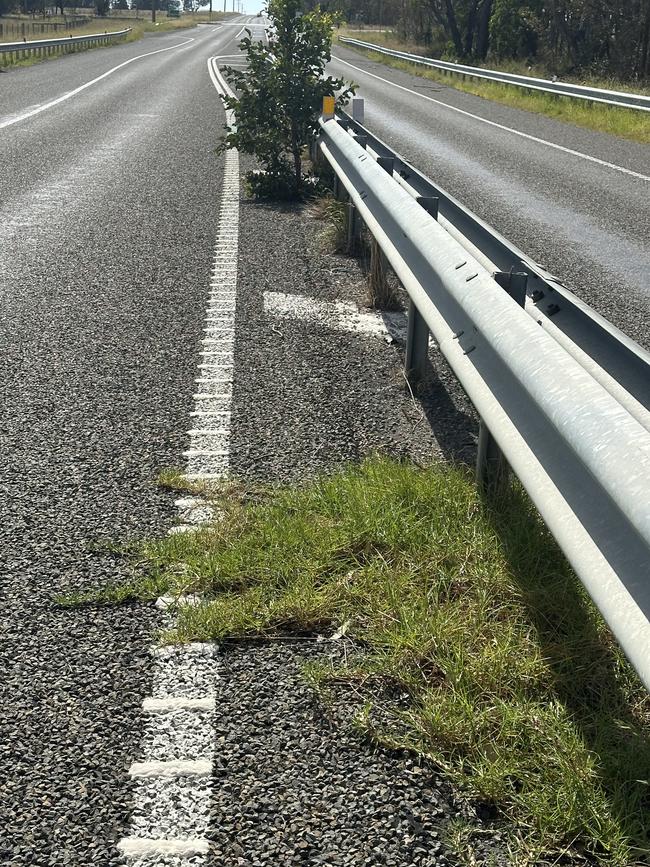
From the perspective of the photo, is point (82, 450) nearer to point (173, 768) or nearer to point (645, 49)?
point (173, 768)

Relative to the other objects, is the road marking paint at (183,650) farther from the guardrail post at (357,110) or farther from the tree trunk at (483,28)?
the tree trunk at (483,28)

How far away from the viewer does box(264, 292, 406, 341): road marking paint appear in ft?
20.5

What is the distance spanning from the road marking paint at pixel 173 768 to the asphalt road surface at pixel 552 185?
166 inches

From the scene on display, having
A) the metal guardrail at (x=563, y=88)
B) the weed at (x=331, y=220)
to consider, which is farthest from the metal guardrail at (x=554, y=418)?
the metal guardrail at (x=563, y=88)

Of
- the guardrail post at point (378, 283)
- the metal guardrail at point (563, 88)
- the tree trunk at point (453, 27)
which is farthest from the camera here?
the tree trunk at point (453, 27)

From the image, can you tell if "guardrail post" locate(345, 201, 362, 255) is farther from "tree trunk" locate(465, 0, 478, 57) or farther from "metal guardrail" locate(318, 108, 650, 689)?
"tree trunk" locate(465, 0, 478, 57)

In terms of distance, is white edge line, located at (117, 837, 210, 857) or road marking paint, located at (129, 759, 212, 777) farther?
road marking paint, located at (129, 759, 212, 777)

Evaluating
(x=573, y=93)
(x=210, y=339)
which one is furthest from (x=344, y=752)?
(x=573, y=93)

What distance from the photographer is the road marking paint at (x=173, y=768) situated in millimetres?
2428

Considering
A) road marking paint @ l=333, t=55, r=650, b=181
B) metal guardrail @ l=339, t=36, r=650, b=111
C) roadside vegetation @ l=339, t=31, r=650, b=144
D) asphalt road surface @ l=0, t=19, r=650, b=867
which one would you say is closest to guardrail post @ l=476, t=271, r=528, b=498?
asphalt road surface @ l=0, t=19, r=650, b=867

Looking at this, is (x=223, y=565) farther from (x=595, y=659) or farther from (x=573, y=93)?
(x=573, y=93)

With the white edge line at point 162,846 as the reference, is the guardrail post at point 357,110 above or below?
above

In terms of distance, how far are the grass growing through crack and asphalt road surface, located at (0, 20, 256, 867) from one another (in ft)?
0.97

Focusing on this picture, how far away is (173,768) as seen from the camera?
245 cm
